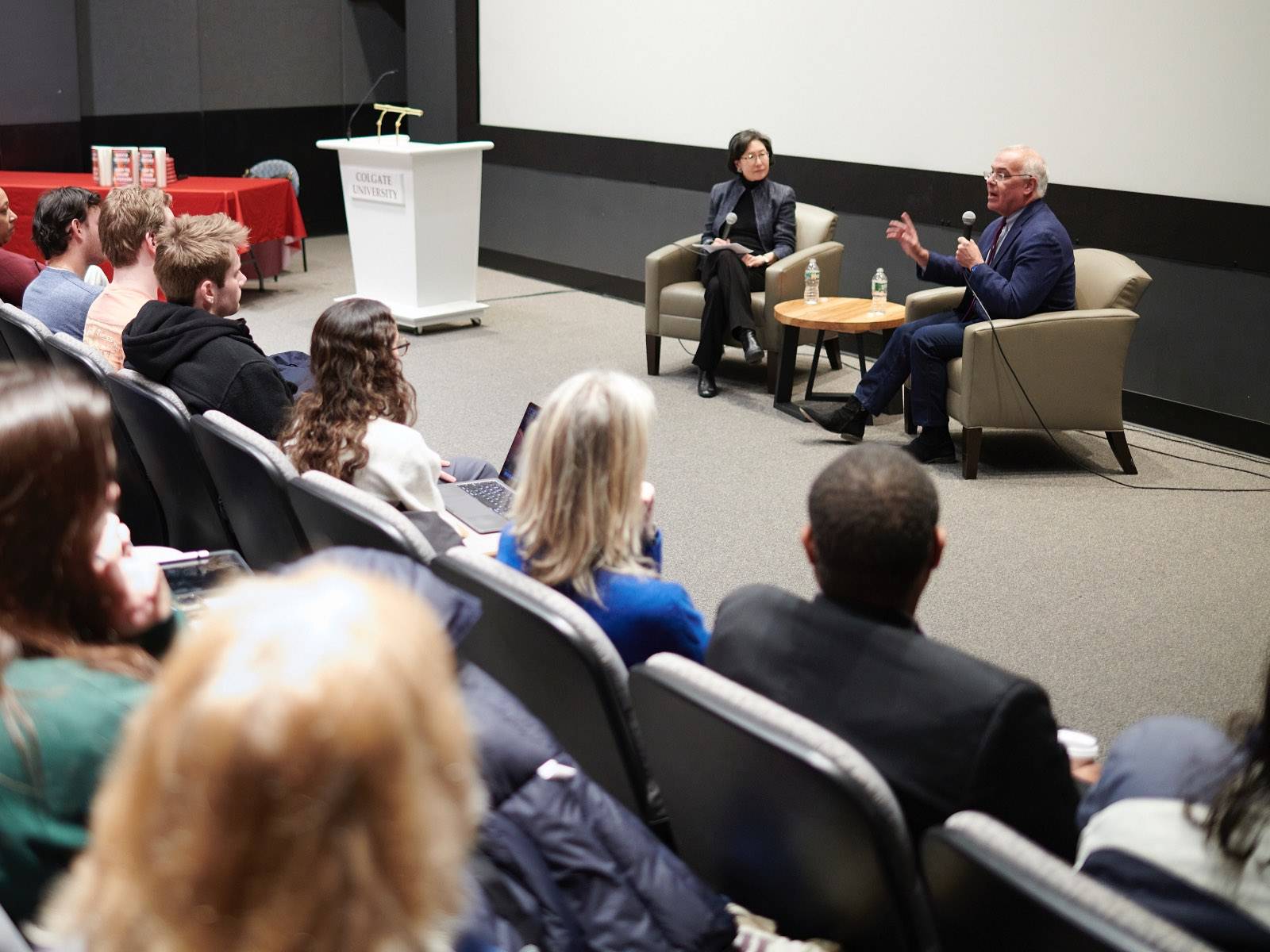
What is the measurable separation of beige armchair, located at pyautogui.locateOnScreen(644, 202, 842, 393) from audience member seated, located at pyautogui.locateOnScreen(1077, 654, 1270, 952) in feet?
16.4

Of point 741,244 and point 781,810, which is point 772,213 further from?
point 781,810

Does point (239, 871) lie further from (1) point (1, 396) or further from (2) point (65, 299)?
(2) point (65, 299)

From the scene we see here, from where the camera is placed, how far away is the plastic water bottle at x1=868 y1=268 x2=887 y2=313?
6.29 metres

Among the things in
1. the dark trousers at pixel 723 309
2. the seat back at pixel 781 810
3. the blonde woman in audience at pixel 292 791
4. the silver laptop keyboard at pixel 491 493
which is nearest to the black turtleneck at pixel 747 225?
the dark trousers at pixel 723 309

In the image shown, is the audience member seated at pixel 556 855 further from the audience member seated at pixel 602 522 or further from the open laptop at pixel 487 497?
the open laptop at pixel 487 497

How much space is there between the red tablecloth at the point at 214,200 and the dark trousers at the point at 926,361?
4.69 metres

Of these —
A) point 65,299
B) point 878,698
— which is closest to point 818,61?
point 65,299

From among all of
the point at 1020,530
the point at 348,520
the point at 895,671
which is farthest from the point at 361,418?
the point at 1020,530

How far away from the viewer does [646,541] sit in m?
2.50

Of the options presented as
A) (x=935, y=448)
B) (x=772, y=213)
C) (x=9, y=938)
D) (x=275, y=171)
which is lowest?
(x=935, y=448)

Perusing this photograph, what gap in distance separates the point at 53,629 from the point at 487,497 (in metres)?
2.01

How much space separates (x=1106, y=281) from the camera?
5.57m

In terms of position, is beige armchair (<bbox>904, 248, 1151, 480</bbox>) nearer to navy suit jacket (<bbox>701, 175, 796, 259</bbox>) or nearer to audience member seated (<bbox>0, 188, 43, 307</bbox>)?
navy suit jacket (<bbox>701, 175, 796, 259</bbox>)

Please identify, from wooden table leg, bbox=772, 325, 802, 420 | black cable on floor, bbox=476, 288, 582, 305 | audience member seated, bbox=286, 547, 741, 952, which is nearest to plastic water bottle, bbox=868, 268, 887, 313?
wooden table leg, bbox=772, 325, 802, 420
